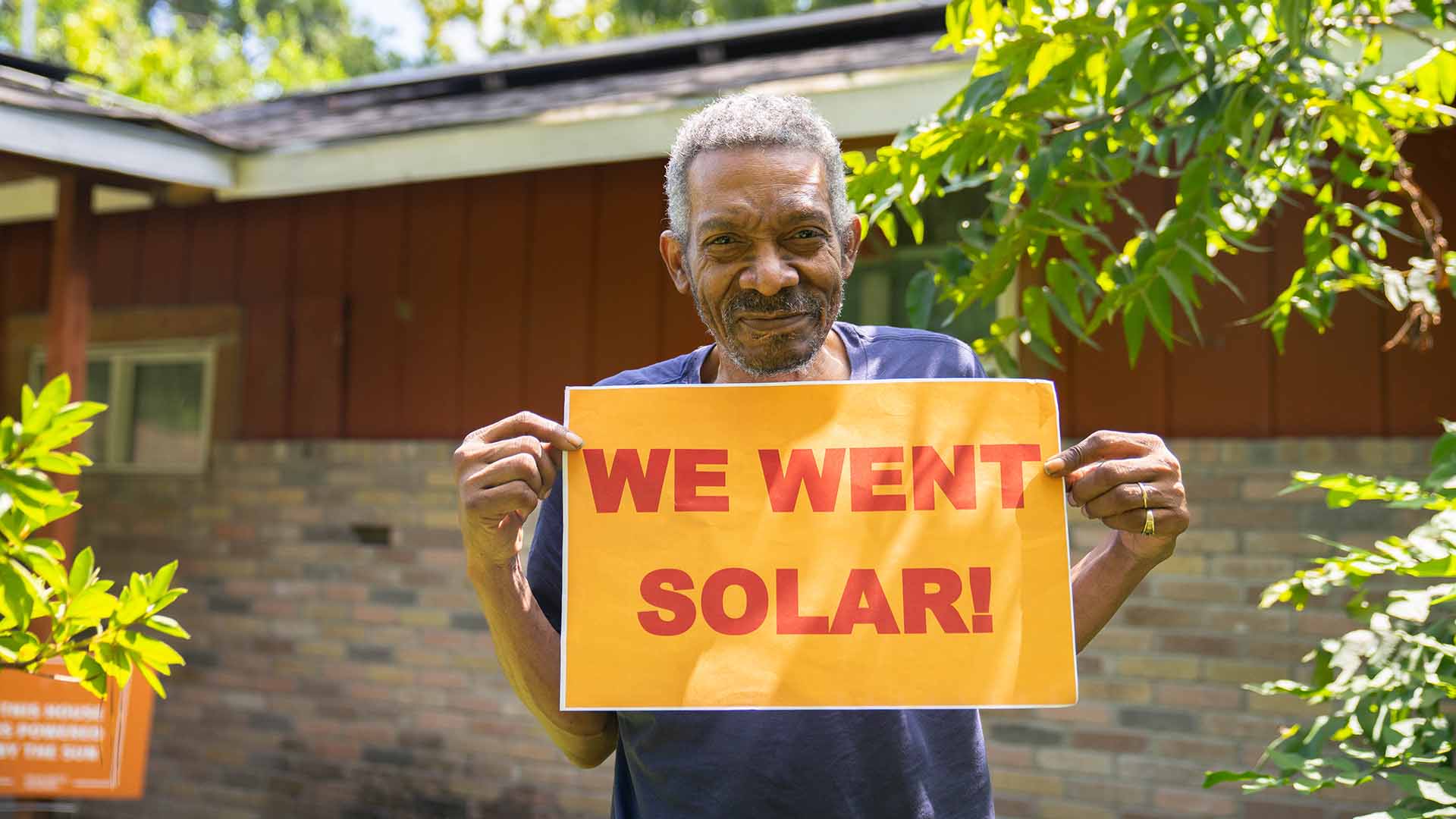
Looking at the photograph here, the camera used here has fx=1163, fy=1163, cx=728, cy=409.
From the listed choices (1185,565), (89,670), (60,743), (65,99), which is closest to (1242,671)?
(1185,565)

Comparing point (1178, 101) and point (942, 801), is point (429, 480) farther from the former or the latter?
point (942, 801)

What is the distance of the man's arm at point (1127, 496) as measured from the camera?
1427mm

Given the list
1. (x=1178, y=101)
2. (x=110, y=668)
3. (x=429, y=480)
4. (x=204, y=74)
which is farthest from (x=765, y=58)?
(x=204, y=74)

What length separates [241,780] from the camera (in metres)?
5.73

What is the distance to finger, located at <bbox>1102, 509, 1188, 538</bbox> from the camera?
56.3 inches

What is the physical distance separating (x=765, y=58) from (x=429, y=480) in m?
2.48

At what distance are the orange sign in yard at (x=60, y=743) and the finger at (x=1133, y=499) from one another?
330 centimetres

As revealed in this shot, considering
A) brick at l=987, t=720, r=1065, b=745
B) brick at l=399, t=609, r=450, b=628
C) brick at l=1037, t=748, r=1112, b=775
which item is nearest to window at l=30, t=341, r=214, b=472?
brick at l=399, t=609, r=450, b=628

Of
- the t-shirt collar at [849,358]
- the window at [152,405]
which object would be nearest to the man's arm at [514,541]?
the t-shirt collar at [849,358]

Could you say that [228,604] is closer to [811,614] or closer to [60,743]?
[60,743]

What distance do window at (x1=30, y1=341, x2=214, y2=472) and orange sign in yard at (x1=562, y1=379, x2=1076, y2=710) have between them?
198 inches

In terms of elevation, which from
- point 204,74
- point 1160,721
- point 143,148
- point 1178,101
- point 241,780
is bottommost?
point 241,780

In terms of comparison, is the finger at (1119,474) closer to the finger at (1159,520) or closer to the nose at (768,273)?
the finger at (1159,520)

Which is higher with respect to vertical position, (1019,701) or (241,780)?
(1019,701)
